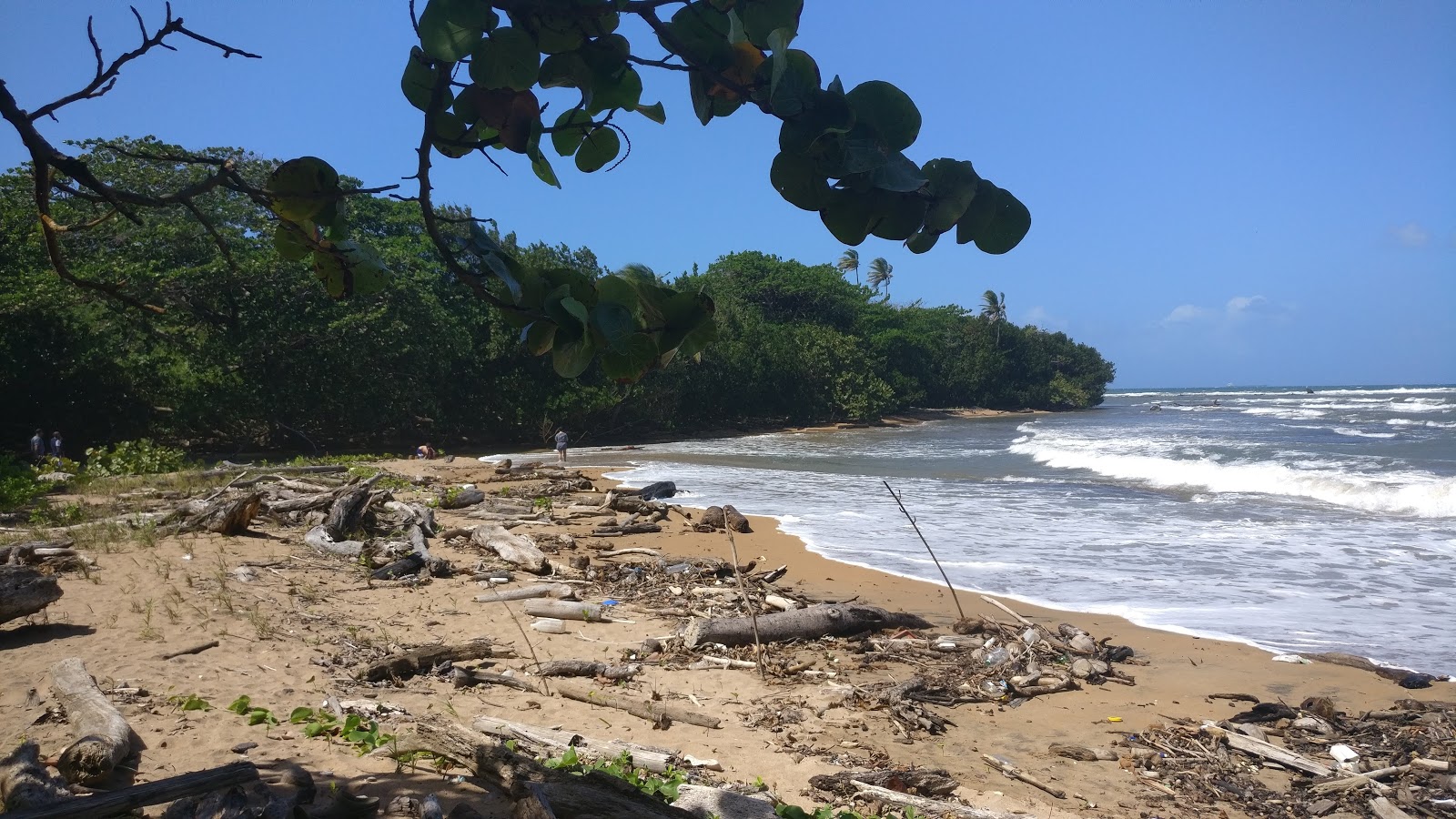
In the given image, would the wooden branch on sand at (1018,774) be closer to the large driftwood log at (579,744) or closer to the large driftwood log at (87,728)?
the large driftwood log at (579,744)

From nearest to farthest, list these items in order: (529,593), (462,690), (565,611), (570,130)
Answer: (570,130) → (462,690) → (565,611) → (529,593)

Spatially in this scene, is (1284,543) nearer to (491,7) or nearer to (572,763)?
(572,763)

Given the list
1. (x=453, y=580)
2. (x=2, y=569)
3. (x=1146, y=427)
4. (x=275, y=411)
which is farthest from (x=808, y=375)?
(x=2, y=569)

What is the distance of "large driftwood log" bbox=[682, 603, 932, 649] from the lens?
247 inches

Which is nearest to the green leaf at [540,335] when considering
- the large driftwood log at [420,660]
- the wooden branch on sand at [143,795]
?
the wooden branch on sand at [143,795]

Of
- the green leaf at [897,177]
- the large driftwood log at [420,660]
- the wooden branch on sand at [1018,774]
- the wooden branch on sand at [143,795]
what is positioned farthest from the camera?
the large driftwood log at [420,660]

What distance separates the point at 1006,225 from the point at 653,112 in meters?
0.68

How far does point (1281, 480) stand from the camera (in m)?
17.3

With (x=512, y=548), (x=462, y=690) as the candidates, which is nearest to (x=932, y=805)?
(x=462, y=690)

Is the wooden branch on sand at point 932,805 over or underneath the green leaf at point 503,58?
underneath

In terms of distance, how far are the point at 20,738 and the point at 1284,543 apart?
12.3 meters

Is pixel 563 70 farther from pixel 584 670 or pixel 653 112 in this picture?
pixel 584 670

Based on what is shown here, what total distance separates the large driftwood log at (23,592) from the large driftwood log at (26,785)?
2545 mm

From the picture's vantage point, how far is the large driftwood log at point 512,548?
8.59m
